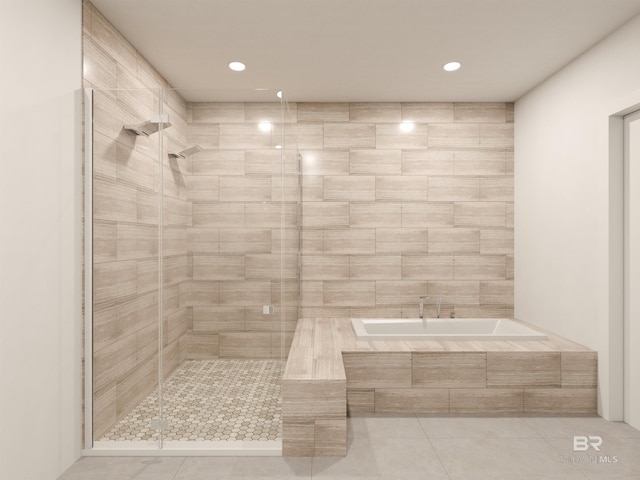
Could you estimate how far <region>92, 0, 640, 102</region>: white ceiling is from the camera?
2566 millimetres

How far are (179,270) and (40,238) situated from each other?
0.70 metres

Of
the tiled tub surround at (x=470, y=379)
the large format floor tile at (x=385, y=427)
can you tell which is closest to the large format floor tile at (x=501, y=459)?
the large format floor tile at (x=385, y=427)

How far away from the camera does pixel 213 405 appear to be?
259 centimetres

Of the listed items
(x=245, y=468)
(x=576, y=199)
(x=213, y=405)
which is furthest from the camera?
(x=576, y=199)

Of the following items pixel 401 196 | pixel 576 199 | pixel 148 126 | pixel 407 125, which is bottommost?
pixel 576 199

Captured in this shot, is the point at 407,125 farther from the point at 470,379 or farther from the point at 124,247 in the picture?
the point at 124,247

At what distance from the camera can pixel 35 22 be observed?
2.06m

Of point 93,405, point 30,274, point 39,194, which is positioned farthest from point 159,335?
point 39,194

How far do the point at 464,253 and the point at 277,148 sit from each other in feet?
8.01

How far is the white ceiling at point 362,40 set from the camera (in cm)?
257

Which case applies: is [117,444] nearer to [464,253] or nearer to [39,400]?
[39,400]

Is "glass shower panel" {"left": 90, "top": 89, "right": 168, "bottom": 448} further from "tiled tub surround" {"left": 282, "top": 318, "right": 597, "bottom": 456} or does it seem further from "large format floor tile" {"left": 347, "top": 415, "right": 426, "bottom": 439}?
"large format floor tile" {"left": 347, "top": 415, "right": 426, "bottom": 439}

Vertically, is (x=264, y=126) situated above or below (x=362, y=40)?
below

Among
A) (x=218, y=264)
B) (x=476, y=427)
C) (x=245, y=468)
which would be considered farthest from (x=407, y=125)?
(x=245, y=468)
